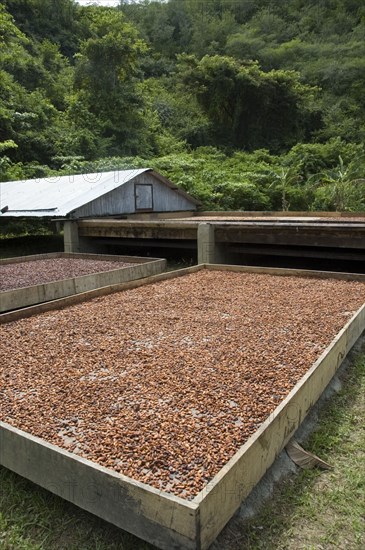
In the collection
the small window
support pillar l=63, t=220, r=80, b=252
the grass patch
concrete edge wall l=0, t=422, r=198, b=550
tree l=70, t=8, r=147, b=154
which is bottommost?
the grass patch

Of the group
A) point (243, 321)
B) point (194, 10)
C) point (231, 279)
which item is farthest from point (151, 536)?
point (194, 10)

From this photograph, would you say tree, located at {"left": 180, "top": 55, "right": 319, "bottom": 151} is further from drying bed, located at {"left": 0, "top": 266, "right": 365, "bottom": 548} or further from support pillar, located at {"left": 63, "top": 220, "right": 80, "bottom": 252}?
drying bed, located at {"left": 0, "top": 266, "right": 365, "bottom": 548}

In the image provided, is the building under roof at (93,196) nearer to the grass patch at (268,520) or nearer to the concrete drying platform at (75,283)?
the concrete drying platform at (75,283)

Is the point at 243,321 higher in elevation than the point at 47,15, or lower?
lower

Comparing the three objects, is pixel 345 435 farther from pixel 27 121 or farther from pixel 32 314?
pixel 27 121

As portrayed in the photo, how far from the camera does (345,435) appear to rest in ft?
8.68

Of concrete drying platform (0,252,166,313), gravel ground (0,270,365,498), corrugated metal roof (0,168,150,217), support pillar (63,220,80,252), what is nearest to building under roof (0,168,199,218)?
corrugated metal roof (0,168,150,217)

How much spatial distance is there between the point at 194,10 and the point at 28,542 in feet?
176

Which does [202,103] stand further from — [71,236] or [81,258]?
[81,258]

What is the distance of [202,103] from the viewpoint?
90.2 feet

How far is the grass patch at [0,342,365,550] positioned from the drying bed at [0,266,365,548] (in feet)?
0.46

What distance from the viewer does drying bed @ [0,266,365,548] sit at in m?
1.85

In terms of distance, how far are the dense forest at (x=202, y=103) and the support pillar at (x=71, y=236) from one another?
6.11m

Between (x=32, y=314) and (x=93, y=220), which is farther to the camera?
(x=93, y=220)
